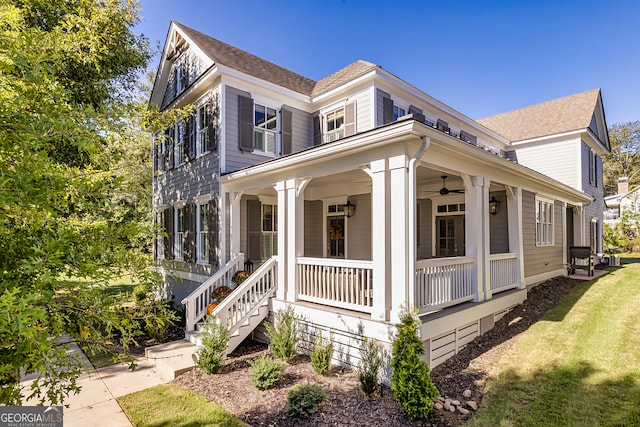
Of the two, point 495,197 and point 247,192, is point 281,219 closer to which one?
point 247,192

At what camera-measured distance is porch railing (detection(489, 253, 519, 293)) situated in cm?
697

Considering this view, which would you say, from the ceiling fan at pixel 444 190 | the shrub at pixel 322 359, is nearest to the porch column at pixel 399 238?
the shrub at pixel 322 359

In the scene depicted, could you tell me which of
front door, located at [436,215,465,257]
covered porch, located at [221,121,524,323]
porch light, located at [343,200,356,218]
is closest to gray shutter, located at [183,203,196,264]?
covered porch, located at [221,121,524,323]

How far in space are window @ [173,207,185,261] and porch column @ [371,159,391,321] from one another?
7.42 m

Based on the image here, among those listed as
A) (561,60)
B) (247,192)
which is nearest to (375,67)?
(247,192)

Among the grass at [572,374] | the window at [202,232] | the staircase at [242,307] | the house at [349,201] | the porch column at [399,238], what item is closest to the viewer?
the grass at [572,374]

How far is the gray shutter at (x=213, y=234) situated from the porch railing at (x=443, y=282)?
5.48 m

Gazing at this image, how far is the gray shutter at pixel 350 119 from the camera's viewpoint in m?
9.32

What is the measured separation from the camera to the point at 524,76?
1556 centimetres

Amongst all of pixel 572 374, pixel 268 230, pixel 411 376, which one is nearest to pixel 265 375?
pixel 411 376

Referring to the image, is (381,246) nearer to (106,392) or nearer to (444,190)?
(444,190)

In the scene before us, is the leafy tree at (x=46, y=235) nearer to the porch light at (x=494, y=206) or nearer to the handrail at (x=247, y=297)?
the handrail at (x=247, y=297)

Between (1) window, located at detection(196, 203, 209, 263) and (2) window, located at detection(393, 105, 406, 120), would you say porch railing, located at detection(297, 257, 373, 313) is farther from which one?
(2) window, located at detection(393, 105, 406, 120)

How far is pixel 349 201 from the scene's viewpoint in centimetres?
996
